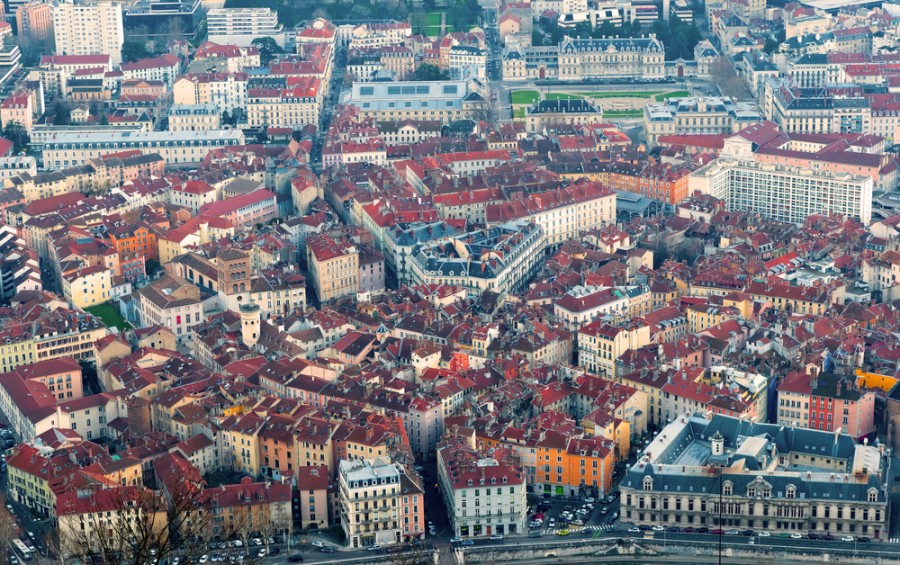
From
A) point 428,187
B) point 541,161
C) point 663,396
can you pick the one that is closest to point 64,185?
point 428,187

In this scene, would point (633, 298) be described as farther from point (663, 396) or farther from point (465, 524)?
point (465, 524)

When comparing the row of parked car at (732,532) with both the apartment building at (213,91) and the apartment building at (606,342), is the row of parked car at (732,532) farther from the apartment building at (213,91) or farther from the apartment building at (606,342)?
the apartment building at (213,91)

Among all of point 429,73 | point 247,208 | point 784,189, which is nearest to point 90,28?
point 429,73

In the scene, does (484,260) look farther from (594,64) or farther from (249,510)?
(594,64)

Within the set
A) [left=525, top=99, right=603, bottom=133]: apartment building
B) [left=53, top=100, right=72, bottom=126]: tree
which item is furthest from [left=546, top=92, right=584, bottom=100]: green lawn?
[left=53, top=100, right=72, bottom=126]: tree

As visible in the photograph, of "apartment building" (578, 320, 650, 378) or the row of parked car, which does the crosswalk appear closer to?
the row of parked car

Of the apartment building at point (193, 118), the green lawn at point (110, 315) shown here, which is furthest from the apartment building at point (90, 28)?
the green lawn at point (110, 315)
